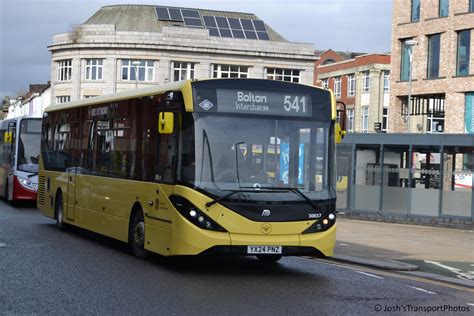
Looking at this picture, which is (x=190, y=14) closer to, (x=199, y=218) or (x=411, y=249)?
(x=411, y=249)

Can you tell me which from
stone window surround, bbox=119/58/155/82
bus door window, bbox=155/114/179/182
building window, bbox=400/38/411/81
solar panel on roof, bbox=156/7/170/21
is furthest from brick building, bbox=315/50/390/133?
bus door window, bbox=155/114/179/182

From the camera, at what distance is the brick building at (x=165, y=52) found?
3236 inches

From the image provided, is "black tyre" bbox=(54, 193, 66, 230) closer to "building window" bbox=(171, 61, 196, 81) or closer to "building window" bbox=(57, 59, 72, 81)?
"building window" bbox=(171, 61, 196, 81)

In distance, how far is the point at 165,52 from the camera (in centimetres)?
8244

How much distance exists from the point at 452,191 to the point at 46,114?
12640 millimetres

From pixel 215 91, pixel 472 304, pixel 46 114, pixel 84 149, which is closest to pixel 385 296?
pixel 472 304

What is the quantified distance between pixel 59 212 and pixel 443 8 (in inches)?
1338

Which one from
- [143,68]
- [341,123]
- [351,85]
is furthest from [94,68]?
[341,123]

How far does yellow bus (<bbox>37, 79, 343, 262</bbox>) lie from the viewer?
1132 centimetres

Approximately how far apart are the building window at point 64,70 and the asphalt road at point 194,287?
73701mm

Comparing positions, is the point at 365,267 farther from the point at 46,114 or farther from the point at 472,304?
the point at 46,114

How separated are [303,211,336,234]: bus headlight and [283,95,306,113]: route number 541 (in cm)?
169

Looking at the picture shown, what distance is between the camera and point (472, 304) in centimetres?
988

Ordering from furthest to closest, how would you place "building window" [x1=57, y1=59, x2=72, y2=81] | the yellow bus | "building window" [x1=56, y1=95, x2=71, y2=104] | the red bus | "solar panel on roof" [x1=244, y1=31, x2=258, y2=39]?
1. "building window" [x1=56, y1=95, x2=71, y2=104]
2. "building window" [x1=57, y1=59, x2=72, y2=81]
3. "solar panel on roof" [x1=244, y1=31, x2=258, y2=39]
4. the red bus
5. the yellow bus
